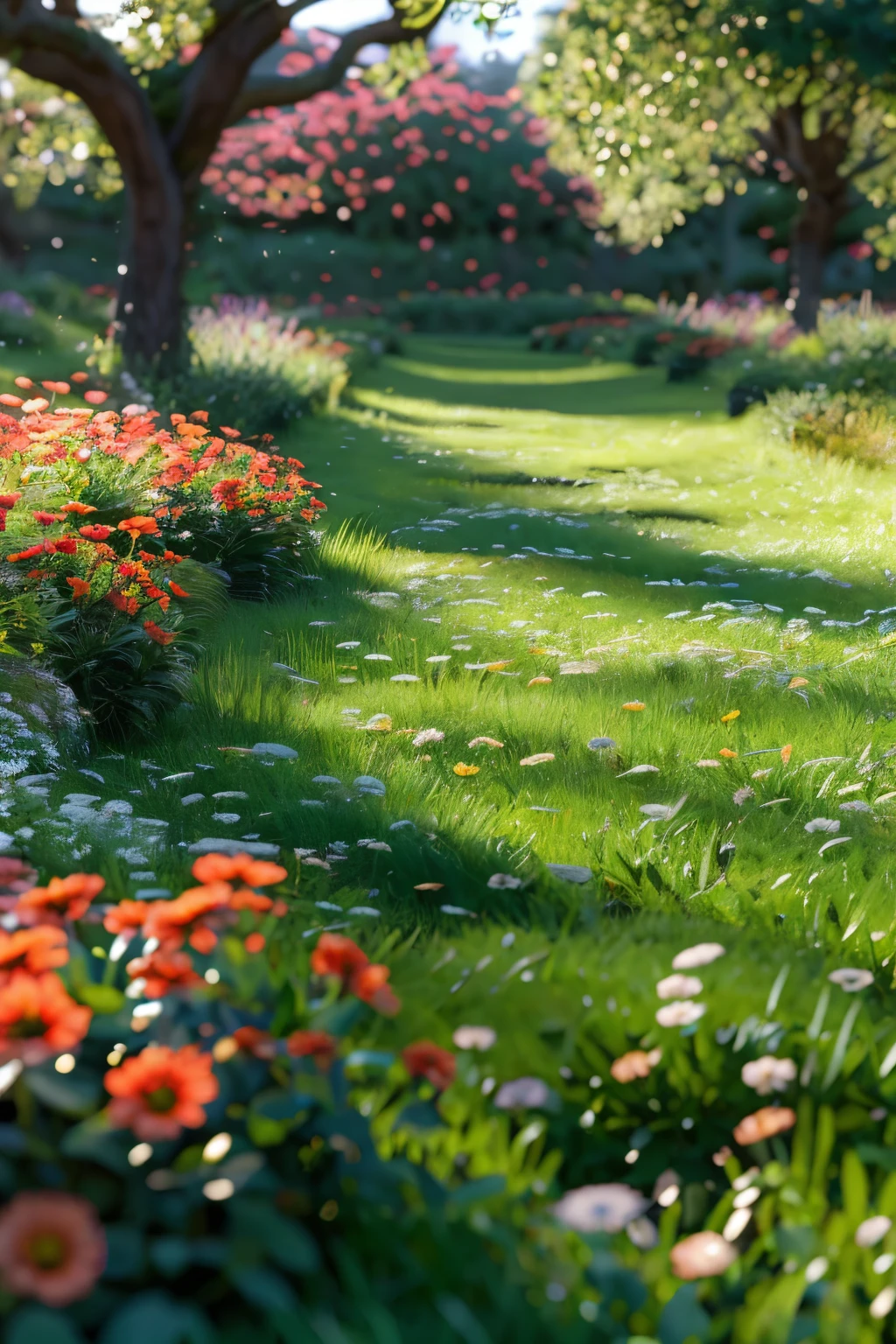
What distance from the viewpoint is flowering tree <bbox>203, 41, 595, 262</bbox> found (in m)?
34.0

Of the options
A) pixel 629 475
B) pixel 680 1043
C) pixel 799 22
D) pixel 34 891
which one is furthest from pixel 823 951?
pixel 799 22

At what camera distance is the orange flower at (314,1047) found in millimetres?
1818

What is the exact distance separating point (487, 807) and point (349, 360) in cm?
1605

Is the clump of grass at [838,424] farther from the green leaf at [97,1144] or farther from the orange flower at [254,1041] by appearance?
the green leaf at [97,1144]

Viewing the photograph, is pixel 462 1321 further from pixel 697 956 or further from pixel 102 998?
pixel 697 956

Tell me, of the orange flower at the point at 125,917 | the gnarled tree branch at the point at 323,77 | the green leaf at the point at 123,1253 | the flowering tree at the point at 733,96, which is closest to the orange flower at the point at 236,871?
the orange flower at the point at 125,917

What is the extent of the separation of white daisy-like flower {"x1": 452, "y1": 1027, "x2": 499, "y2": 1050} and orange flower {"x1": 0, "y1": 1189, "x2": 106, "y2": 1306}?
803 mm

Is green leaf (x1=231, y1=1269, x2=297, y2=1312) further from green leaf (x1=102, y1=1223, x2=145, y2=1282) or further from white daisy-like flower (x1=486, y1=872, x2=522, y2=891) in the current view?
white daisy-like flower (x1=486, y1=872, x2=522, y2=891)

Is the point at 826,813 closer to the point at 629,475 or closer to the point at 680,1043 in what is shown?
the point at 680,1043

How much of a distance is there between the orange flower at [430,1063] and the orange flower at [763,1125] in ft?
1.65

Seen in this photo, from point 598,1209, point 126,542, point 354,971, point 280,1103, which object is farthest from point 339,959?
point 126,542

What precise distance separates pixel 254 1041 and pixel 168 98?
12840 millimetres

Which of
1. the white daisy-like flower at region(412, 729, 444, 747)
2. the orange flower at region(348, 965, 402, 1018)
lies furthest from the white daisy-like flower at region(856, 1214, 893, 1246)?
the white daisy-like flower at region(412, 729, 444, 747)

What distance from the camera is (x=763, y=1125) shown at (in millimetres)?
2035
